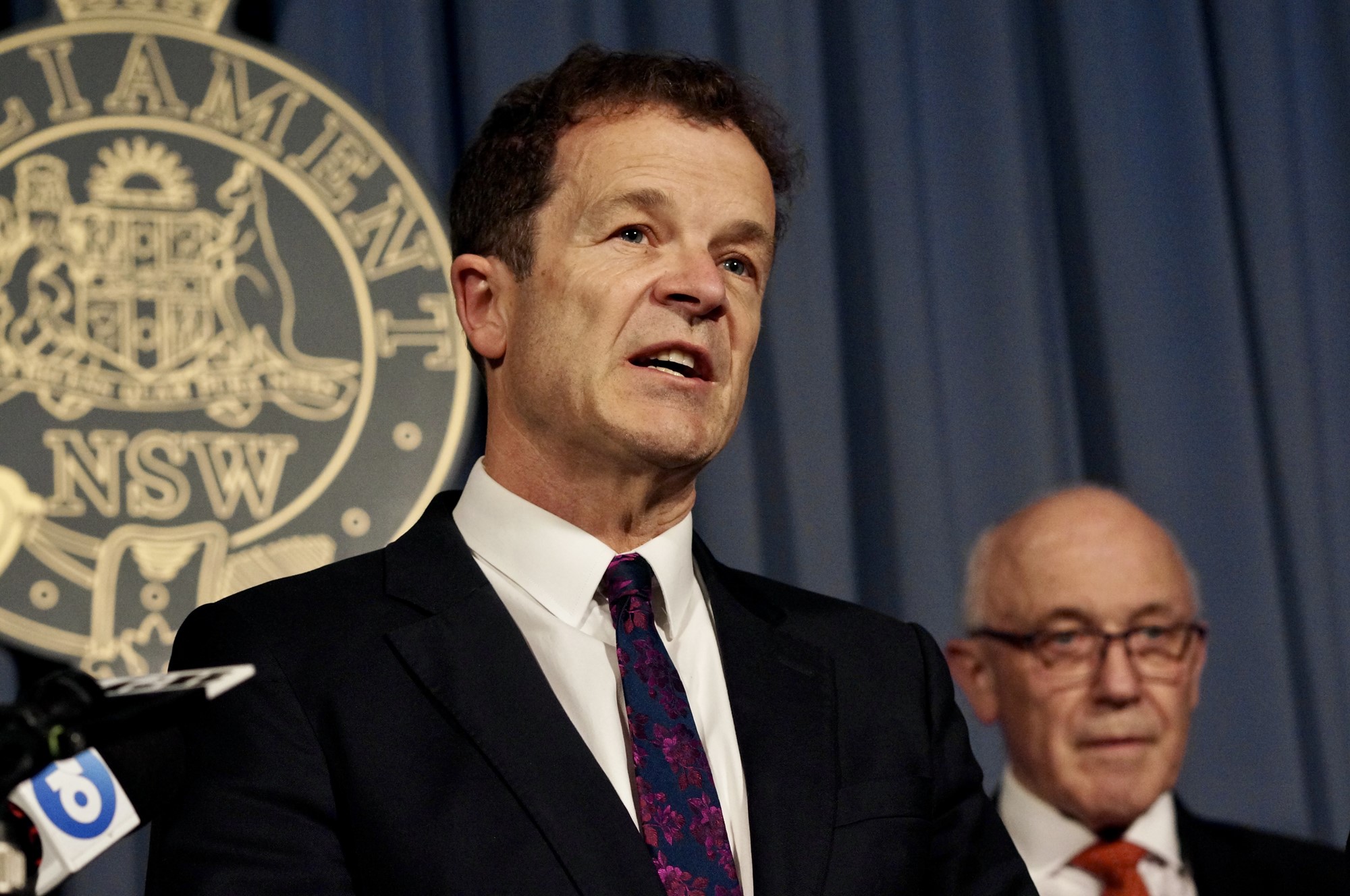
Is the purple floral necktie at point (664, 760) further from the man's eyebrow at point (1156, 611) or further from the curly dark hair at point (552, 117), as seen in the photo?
the man's eyebrow at point (1156, 611)

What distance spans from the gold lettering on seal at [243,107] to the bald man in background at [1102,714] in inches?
46.0

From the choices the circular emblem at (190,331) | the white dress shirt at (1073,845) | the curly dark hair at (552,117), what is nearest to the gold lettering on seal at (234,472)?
the circular emblem at (190,331)

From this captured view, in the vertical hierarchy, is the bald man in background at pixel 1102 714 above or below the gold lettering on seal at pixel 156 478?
below

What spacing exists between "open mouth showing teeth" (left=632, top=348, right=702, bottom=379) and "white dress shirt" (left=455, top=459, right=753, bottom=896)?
14 cm

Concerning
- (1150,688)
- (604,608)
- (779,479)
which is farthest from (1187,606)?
(604,608)

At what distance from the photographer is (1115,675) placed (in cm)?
208

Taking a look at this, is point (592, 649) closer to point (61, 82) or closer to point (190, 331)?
point (190, 331)

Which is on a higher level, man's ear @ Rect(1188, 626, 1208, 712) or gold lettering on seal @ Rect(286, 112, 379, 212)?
gold lettering on seal @ Rect(286, 112, 379, 212)

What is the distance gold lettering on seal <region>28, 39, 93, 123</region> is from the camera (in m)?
2.01

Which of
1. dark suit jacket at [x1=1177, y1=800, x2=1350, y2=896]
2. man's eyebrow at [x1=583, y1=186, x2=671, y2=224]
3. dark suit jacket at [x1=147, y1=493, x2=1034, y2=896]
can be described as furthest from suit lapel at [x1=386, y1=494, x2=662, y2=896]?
dark suit jacket at [x1=1177, y1=800, x2=1350, y2=896]

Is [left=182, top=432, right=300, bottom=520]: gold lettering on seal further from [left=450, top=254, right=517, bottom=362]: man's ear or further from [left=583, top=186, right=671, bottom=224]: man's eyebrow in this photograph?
[left=583, top=186, right=671, bottom=224]: man's eyebrow

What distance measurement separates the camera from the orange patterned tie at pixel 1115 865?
2016 millimetres

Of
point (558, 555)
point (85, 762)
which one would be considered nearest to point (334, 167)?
point (558, 555)

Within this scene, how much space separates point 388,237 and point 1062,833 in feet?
3.94
